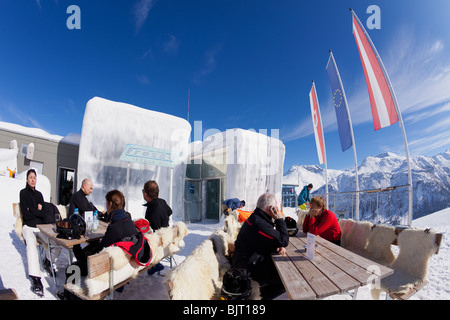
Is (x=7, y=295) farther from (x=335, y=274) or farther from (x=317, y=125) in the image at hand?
(x=317, y=125)

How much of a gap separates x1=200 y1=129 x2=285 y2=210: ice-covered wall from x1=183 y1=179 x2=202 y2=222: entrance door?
1.51 meters

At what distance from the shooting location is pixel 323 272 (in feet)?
5.62

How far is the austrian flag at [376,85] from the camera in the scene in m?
5.73

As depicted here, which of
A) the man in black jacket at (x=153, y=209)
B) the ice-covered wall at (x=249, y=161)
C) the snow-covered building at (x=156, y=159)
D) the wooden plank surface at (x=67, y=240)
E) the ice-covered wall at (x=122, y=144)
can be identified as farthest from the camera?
the ice-covered wall at (x=249, y=161)

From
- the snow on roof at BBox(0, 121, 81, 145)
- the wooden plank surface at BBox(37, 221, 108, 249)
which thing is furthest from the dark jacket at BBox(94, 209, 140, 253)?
the snow on roof at BBox(0, 121, 81, 145)

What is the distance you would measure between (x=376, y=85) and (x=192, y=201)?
8077 millimetres

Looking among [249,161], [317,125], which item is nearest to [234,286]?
[249,161]

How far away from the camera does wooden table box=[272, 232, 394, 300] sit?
1.42 m

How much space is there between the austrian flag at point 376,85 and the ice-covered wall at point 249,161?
14.6ft

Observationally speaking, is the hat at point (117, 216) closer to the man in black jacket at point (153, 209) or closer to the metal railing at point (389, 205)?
the man in black jacket at point (153, 209)

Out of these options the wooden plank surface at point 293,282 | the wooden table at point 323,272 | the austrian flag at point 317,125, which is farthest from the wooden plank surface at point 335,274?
the austrian flag at point 317,125

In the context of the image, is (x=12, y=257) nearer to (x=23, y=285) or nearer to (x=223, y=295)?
(x=23, y=285)

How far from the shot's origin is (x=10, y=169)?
24.6 feet
